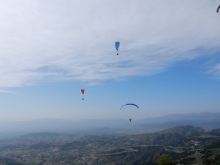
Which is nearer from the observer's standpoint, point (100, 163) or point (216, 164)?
point (216, 164)

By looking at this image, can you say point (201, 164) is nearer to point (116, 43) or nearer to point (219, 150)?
point (219, 150)

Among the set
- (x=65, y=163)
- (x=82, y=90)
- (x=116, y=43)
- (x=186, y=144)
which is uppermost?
(x=116, y=43)

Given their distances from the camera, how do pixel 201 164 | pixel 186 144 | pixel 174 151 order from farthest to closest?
pixel 186 144 < pixel 174 151 < pixel 201 164

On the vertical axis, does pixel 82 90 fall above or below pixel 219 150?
above

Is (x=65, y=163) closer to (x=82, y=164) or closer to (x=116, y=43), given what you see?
(x=82, y=164)

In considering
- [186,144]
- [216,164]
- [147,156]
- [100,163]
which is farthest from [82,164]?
[216,164]

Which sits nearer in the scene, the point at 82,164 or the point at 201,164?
the point at 201,164

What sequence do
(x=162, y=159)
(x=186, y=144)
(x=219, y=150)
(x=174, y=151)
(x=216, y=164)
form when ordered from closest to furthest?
1. (x=162, y=159)
2. (x=216, y=164)
3. (x=219, y=150)
4. (x=174, y=151)
5. (x=186, y=144)

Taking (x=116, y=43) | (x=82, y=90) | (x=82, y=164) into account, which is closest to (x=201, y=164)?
(x=82, y=90)

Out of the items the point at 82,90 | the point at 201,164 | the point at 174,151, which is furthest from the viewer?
the point at 174,151
